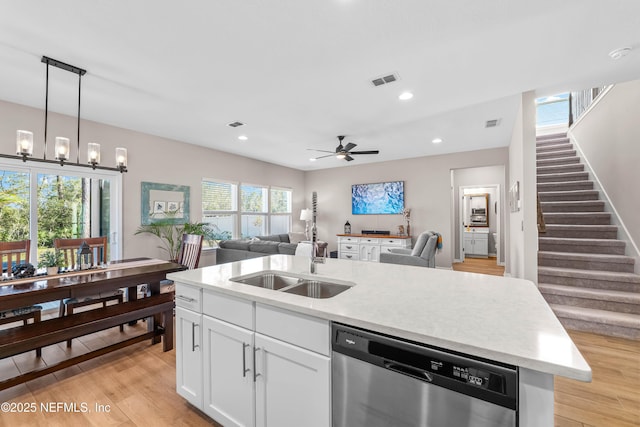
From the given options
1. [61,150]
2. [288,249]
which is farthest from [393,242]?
→ [61,150]

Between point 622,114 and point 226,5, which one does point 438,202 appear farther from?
point 226,5

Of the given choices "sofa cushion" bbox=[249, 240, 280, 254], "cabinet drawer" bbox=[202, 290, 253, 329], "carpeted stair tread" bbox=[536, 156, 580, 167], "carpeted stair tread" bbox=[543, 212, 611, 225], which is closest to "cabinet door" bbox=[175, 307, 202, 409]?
"cabinet drawer" bbox=[202, 290, 253, 329]

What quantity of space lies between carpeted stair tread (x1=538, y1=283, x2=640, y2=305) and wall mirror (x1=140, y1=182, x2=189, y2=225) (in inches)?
216

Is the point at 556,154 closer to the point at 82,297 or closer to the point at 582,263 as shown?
the point at 582,263

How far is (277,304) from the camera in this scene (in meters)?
1.30

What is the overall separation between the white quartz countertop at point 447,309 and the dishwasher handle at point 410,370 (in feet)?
0.36

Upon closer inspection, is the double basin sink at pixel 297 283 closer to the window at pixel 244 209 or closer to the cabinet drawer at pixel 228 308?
the cabinet drawer at pixel 228 308

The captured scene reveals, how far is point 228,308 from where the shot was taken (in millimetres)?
1539

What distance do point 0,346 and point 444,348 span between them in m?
2.70

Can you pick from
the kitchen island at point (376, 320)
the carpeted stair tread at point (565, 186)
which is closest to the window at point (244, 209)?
the kitchen island at point (376, 320)

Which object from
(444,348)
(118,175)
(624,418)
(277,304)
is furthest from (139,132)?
(624,418)

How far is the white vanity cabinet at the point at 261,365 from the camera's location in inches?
47.8

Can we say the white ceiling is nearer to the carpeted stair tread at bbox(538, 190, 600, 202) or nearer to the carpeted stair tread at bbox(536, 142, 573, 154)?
the carpeted stair tread at bbox(538, 190, 600, 202)

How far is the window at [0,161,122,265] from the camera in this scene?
3.28 metres
